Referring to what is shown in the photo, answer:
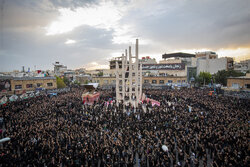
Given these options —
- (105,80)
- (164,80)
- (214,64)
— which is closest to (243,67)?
(214,64)

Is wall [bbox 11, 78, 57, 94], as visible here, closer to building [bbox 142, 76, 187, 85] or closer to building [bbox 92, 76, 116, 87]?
building [bbox 92, 76, 116, 87]

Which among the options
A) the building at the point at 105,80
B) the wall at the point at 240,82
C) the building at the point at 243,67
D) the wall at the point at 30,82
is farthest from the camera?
the building at the point at 243,67

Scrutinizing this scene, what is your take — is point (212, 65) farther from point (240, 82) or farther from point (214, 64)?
point (240, 82)

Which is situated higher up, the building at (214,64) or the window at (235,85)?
the building at (214,64)

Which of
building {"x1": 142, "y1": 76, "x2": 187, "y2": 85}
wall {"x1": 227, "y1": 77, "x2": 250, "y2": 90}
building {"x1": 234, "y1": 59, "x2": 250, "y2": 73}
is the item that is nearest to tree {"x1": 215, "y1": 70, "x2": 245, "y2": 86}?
building {"x1": 142, "y1": 76, "x2": 187, "y2": 85}

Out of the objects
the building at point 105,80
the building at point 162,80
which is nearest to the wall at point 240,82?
the building at point 162,80

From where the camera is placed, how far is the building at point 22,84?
33531 millimetres

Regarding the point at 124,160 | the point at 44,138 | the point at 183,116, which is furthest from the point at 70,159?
the point at 183,116

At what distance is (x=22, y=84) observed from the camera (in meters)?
37.1

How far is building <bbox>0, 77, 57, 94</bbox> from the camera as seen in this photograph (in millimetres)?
33531

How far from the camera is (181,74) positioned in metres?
47.4

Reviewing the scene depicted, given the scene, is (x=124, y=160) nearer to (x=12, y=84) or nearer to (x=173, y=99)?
(x=173, y=99)

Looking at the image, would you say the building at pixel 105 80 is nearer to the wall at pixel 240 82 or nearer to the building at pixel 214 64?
the wall at pixel 240 82

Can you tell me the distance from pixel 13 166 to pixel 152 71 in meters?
49.6
